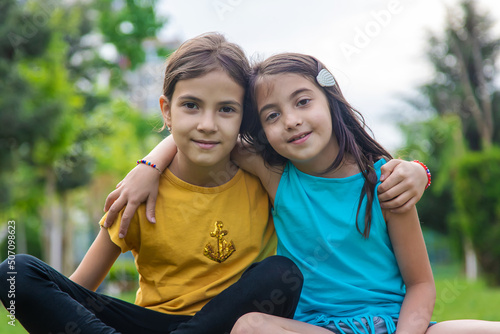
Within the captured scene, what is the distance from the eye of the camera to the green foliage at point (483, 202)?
29.0 feet

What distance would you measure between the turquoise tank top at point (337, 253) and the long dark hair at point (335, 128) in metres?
0.04

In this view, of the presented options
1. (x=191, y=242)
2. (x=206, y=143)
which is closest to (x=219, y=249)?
(x=191, y=242)

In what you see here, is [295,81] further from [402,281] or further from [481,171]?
[481,171]

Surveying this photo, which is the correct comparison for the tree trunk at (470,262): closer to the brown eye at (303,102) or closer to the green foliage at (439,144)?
the green foliage at (439,144)

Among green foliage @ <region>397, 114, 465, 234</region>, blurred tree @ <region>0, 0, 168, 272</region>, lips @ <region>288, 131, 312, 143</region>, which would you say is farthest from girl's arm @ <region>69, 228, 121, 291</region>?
green foliage @ <region>397, 114, 465, 234</region>

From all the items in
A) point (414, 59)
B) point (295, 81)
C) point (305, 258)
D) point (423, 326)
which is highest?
point (414, 59)

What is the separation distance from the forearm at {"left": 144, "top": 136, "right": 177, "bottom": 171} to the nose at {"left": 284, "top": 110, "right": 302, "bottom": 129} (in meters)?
0.60

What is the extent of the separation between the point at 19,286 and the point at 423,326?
1.48m

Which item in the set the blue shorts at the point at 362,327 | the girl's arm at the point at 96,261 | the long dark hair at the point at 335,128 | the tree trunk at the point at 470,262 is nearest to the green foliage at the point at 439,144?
the tree trunk at the point at 470,262

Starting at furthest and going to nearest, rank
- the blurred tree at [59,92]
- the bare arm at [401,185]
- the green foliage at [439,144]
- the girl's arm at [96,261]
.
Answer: the green foliage at [439,144], the blurred tree at [59,92], the girl's arm at [96,261], the bare arm at [401,185]

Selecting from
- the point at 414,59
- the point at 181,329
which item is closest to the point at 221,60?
the point at 181,329

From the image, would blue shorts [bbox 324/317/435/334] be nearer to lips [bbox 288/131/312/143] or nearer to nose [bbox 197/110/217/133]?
lips [bbox 288/131/312/143]

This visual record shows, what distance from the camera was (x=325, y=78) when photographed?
2.11 metres

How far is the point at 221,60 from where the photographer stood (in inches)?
83.0
